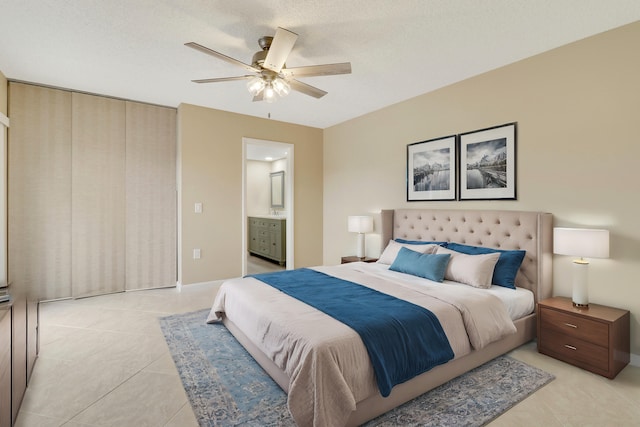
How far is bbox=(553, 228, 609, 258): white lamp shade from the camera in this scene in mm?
2289

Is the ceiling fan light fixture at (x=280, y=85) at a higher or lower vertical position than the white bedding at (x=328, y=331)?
higher

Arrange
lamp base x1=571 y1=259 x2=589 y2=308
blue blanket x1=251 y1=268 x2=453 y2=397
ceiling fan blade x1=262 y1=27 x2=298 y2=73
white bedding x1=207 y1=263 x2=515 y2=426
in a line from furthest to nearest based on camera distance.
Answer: lamp base x1=571 y1=259 x2=589 y2=308 → ceiling fan blade x1=262 y1=27 x2=298 y2=73 → blue blanket x1=251 y1=268 x2=453 y2=397 → white bedding x1=207 y1=263 x2=515 y2=426

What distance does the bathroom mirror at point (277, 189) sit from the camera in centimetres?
766

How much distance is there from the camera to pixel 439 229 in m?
3.65

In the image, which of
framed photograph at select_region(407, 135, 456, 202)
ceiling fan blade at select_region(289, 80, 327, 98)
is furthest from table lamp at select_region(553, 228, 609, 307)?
ceiling fan blade at select_region(289, 80, 327, 98)

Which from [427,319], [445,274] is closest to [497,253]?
[445,274]

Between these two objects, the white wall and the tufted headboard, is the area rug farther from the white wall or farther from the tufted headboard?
the white wall

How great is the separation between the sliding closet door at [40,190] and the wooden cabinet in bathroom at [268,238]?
3.34 m

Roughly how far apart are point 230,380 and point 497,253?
8.22ft

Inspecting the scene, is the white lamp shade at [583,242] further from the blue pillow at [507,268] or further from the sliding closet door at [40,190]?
the sliding closet door at [40,190]

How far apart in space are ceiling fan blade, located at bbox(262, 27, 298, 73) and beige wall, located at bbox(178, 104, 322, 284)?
2408 millimetres

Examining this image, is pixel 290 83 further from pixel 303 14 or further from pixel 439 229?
pixel 439 229

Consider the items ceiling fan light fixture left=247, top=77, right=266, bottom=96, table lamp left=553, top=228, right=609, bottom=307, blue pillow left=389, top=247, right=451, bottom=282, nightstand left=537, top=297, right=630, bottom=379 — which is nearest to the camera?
nightstand left=537, top=297, right=630, bottom=379

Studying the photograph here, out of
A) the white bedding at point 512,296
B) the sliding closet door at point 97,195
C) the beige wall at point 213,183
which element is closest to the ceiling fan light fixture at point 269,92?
the white bedding at point 512,296
